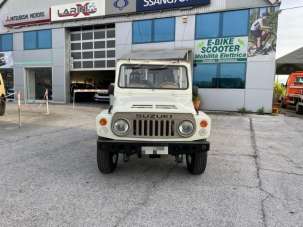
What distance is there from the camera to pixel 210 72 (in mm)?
15500

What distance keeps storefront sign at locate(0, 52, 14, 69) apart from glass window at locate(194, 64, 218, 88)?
→ 48.4ft

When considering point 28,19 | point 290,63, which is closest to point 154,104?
point 28,19

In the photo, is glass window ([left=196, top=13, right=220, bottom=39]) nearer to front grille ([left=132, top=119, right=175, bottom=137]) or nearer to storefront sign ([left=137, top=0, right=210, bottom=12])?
storefront sign ([left=137, top=0, right=210, bottom=12])

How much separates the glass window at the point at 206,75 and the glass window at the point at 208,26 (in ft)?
5.49

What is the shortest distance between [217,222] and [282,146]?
5020 millimetres

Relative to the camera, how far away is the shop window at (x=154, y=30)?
52.8ft

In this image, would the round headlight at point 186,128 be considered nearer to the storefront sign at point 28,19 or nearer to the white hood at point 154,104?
the white hood at point 154,104

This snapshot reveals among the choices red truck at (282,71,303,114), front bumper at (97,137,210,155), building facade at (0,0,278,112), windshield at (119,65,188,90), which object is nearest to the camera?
front bumper at (97,137,210,155)

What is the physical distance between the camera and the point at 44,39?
19.9 m

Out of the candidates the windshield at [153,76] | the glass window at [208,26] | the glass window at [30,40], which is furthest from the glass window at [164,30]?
the windshield at [153,76]

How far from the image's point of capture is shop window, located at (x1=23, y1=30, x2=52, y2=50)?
19766 millimetres

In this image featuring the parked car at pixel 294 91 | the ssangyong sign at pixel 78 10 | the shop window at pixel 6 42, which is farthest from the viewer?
the shop window at pixel 6 42

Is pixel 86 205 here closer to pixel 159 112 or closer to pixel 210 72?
pixel 159 112

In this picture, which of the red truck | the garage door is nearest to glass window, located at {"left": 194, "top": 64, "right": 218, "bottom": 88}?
the red truck
